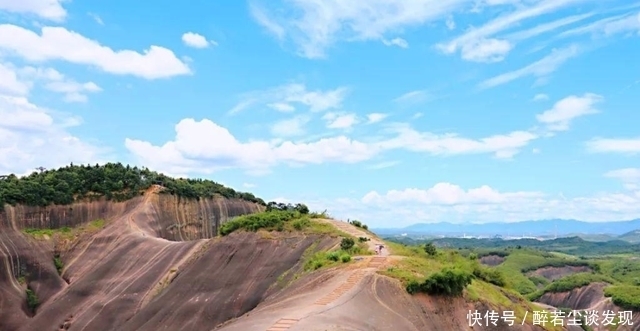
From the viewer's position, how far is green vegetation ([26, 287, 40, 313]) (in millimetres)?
48844

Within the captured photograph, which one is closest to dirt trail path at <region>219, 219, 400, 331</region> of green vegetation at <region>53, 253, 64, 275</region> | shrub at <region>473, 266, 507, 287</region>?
shrub at <region>473, 266, 507, 287</region>

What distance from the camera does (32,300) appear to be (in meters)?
49.2

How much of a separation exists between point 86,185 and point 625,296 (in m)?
67.7

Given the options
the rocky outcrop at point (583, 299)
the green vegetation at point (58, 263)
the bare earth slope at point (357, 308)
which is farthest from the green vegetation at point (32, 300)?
the rocky outcrop at point (583, 299)

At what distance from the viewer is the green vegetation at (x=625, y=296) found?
235 ft

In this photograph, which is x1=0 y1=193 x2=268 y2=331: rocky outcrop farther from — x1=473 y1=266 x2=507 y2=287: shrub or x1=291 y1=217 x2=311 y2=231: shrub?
x1=473 y1=266 x2=507 y2=287: shrub

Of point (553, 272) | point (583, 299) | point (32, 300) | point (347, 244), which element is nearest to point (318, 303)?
point (347, 244)

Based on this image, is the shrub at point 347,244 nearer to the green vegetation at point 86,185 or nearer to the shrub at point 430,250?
the shrub at point 430,250

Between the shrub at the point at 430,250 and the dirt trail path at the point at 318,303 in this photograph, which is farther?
the shrub at the point at 430,250

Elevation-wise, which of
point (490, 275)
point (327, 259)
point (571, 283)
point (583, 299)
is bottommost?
point (583, 299)

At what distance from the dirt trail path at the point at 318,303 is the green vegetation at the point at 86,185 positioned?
40.8 meters

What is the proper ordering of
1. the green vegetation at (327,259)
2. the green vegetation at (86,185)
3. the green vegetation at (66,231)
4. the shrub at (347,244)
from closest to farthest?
1. the green vegetation at (327,259)
2. the shrub at (347,244)
3. the green vegetation at (66,231)
4. the green vegetation at (86,185)

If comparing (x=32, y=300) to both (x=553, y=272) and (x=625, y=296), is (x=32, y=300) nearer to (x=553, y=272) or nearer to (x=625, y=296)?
(x=625, y=296)

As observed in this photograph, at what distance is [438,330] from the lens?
2203 centimetres
